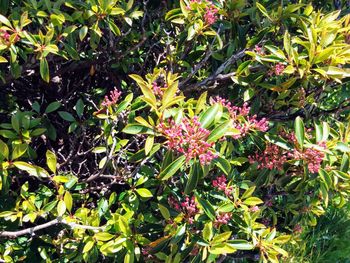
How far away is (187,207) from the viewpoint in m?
1.92

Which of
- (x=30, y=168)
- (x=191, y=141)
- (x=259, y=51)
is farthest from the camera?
(x=259, y=51)

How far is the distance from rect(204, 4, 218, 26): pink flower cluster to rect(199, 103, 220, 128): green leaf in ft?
1.51

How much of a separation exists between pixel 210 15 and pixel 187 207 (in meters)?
0.80

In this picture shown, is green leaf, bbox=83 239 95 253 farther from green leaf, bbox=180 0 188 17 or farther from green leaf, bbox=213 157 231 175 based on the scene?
green leaf, bbox=180 0 188 17

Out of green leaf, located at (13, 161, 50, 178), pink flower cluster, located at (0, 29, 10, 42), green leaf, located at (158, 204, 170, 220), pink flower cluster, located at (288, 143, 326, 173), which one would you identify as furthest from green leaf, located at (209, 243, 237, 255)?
pink flower cluster, located at (0, 29, 10, 42)

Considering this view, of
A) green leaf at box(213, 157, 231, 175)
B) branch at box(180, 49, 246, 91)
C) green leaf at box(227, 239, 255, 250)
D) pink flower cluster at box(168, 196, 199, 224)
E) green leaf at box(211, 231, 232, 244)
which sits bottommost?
green leaf at box(227, 239, 255, 250)

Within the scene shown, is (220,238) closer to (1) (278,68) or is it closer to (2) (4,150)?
(1) (278,68)

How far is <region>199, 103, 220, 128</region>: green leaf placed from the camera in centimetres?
171

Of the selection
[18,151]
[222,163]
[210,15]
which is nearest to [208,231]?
[222,163]

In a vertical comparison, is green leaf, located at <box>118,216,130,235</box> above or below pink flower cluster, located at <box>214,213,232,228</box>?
above

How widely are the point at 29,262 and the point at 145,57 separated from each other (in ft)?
3.65

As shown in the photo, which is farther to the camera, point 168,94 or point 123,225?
point 123,225

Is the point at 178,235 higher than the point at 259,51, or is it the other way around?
the point at 259,51

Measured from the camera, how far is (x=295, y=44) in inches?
85.7
